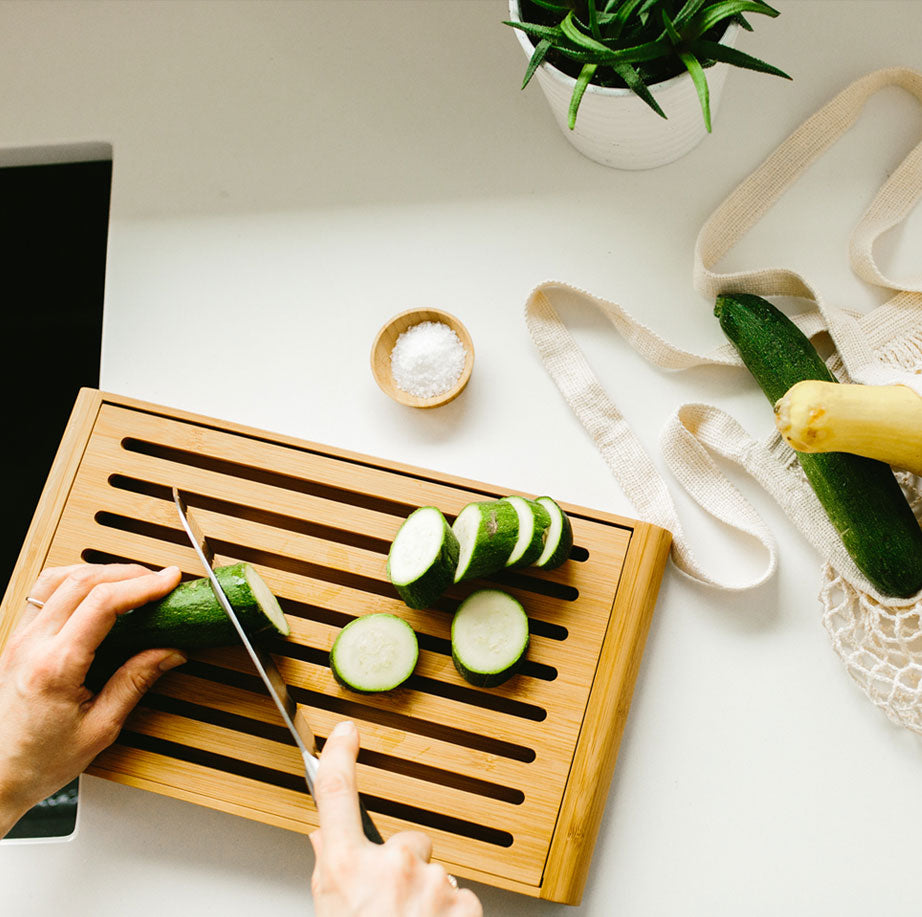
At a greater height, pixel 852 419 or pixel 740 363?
pixel 740 363

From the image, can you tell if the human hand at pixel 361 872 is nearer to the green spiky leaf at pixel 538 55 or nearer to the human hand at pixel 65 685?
the human hand at pixel 65 685

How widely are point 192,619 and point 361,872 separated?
1.38ft

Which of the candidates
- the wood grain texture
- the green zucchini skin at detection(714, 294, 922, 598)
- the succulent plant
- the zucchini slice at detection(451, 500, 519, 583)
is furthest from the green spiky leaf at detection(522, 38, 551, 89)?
the wood grain texture

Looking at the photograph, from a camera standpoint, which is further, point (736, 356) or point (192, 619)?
point (736, 356)

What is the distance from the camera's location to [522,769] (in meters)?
1.20

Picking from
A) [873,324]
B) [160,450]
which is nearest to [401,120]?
[160,450]

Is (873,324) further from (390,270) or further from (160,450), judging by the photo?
(160,450)

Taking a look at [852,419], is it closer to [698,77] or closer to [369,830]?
[698,77]

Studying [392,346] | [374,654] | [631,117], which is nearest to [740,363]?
[631,117]

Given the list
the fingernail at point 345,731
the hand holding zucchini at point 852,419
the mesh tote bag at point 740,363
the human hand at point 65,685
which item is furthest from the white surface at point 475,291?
the fingernail at point 345,731

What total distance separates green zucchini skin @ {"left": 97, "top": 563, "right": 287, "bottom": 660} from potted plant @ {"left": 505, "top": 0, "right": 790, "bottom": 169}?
2.31 ft

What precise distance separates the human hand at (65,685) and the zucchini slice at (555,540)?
494 millimetres

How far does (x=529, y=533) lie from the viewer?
3.81 feet

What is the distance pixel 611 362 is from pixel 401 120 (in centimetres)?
50
